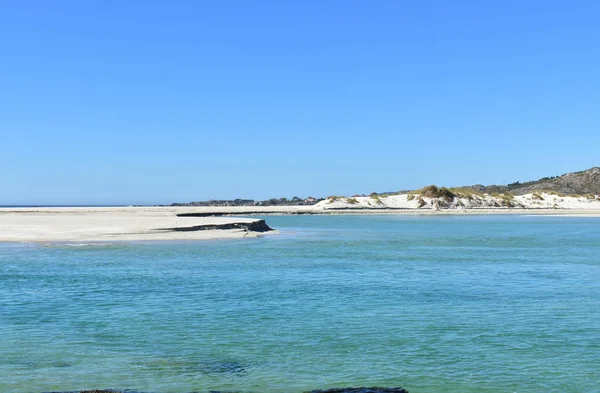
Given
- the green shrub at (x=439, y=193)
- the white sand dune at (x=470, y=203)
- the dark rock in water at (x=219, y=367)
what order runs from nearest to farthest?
the dark rock in water at (x=219, y=367) → the white sand dune at (x=470, y=203) → the green shrub at (x=439, y=193)

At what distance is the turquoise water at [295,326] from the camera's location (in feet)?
35.9

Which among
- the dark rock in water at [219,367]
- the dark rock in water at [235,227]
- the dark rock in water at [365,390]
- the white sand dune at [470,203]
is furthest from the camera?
the white sand dune at [470,203]

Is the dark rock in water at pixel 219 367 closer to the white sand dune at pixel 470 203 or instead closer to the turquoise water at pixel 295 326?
the turquoise water at pixel 295 326

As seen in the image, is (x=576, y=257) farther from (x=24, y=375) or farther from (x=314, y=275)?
(x=24, y=375)

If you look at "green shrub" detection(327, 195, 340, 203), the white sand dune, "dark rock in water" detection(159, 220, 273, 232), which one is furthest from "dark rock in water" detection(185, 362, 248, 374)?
"green shrub" detection(327, 195, 340, 203)

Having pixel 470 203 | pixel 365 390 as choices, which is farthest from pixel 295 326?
pixel 470 203

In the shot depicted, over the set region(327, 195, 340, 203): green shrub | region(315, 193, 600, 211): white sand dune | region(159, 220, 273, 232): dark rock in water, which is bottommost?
region(159, 220, 273, 232): dark rock in water

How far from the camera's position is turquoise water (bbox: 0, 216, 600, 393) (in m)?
10.9

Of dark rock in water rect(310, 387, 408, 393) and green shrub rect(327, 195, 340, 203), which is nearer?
dark rock in water rect(310, 387, 408, 393)

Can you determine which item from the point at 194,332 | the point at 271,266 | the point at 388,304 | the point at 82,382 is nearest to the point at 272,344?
the point at 194,332

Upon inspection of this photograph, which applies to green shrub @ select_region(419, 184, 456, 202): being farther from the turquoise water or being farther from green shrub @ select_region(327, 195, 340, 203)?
the turquoise water

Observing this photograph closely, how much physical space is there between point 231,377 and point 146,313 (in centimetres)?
648

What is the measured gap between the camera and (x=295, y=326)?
1508cm

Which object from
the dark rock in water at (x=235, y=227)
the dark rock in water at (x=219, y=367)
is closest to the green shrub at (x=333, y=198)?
the dark rock in water at (x=235, y=227)
